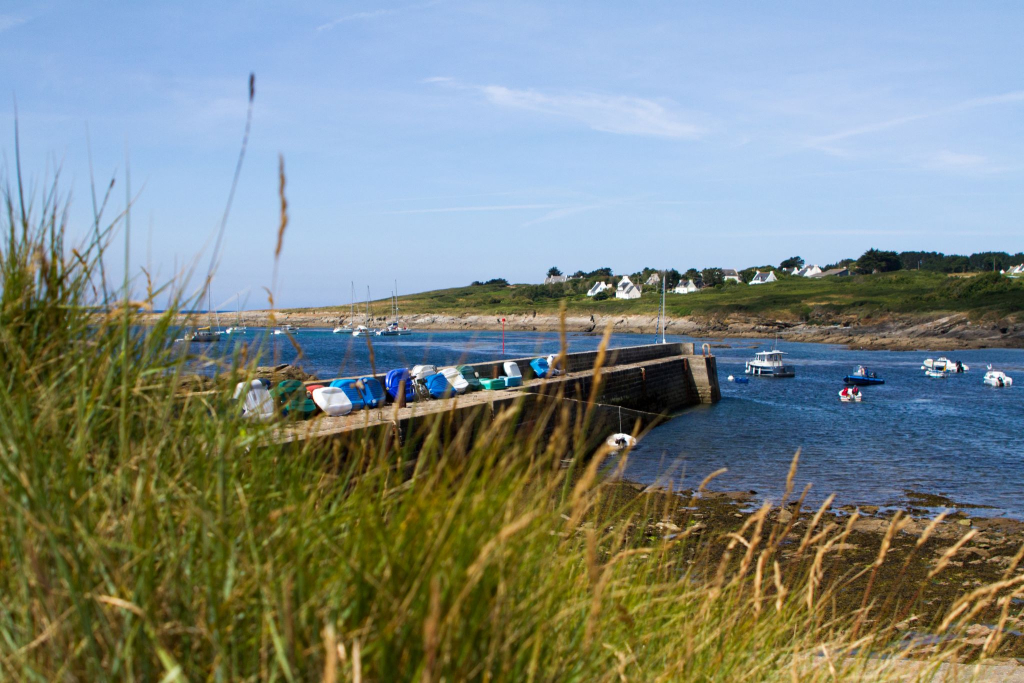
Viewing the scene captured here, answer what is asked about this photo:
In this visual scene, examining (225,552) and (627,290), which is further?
(627,290)

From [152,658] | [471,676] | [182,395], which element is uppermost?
[182,395]

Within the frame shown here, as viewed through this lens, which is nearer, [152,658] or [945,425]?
[152,658]

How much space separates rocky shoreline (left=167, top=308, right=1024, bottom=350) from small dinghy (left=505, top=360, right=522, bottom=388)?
4124cm

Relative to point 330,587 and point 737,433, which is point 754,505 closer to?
point 737,433

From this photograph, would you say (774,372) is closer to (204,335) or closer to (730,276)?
(204,335)

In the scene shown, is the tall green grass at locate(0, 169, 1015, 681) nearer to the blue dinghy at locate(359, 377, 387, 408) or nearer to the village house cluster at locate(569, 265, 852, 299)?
the blue dinghy at locate(359, 377, 387, 408)

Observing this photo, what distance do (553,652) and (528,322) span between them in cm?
9458

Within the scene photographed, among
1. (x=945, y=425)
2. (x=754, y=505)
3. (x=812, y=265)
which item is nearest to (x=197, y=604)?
(x=754, y=505)

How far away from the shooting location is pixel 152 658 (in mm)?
1513

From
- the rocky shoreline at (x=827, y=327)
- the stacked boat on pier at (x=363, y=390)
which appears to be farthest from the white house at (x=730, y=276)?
the stacked boat on pier at (x=363, y=390)

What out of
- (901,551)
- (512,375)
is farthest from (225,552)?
(512,375)

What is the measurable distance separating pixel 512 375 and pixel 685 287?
339 feet

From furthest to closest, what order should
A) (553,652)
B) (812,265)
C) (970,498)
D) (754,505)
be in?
(812,265), (970,498), (754,505), (553,652)

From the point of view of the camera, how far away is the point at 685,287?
392 ft
